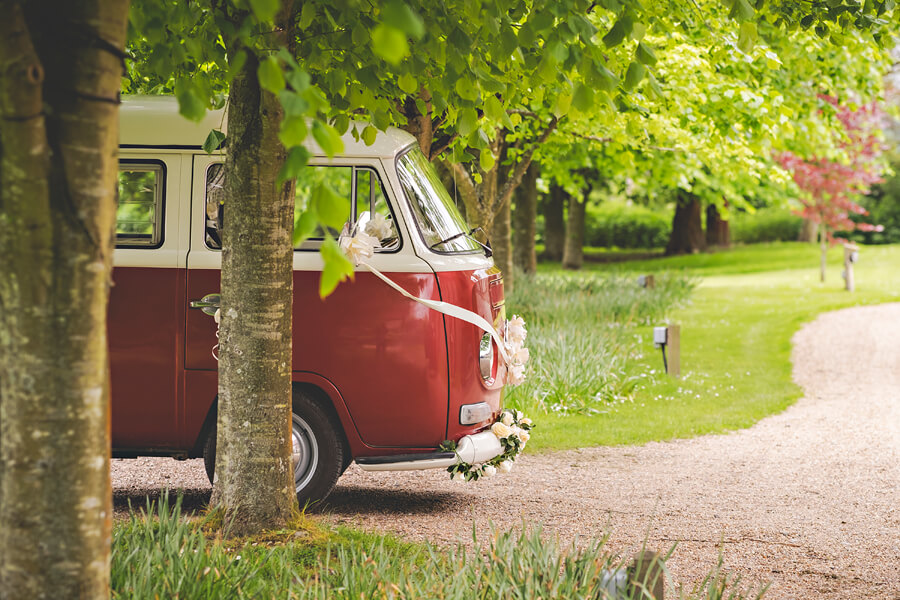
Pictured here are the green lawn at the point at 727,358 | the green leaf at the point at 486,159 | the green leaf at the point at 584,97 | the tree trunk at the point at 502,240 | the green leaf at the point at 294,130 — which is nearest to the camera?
the green leaf at the point at 294,130

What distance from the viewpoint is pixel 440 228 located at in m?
5.69

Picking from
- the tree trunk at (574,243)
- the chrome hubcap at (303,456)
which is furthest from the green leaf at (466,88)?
the tree trunk at (574,243)

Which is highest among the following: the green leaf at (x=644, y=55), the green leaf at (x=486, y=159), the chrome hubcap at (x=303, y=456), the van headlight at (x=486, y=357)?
the green leaf at (x=644, y=55)

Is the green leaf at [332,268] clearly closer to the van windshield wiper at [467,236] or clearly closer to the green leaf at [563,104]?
the green leaf at [563,104]

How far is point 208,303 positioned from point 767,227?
4095 centimetres

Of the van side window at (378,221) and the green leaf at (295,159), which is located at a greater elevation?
the van side window at (378,221)

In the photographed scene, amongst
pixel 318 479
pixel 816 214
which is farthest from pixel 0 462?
pixel 816 214

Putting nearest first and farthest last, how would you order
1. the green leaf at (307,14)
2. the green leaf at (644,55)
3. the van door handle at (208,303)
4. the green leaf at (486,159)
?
the green leaf at (644,55)
the green leaf at (307,14)
the green leaf at (486,159)
the van door handle at (208,303)

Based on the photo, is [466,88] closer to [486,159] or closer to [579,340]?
[486,159]

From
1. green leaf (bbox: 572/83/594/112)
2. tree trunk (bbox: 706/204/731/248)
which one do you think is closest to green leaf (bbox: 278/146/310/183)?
green leaf (bbox: 572/83/594/112)

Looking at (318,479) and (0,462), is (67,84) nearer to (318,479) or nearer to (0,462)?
(0,462)

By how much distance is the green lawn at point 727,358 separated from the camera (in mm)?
8891

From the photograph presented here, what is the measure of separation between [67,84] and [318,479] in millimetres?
3406

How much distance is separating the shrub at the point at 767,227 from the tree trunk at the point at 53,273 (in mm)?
41746
